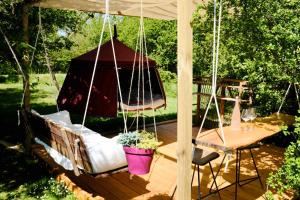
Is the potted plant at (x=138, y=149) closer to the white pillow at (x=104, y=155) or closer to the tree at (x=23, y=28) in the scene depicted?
the white pillow at (x=104, y=155)

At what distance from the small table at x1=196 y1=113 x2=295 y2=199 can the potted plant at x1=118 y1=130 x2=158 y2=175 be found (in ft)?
2.02

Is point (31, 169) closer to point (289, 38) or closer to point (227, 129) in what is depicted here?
point (227, 129)

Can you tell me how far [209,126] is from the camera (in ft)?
27.3

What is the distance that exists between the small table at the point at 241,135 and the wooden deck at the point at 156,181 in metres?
0.80

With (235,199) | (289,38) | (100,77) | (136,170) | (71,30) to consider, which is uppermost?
(71,30)

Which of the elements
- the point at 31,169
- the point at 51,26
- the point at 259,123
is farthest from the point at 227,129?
the point at 51,26

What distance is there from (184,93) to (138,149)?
105cm

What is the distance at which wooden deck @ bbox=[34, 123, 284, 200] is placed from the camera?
4555 millimetres

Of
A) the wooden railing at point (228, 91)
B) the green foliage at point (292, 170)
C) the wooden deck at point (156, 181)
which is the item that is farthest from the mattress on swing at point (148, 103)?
the green foliage at point (292, 170)

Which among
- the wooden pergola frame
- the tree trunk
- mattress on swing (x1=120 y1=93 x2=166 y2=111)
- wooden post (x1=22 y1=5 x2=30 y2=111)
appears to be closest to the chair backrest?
the tree trunk

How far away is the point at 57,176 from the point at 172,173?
178cm

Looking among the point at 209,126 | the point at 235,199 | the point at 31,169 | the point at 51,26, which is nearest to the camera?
the point at 235,199

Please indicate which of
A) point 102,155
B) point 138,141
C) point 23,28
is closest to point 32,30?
point 23,28

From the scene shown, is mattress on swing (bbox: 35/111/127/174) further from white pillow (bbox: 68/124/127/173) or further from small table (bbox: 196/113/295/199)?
small table (bbox: 196/113/295/199)
